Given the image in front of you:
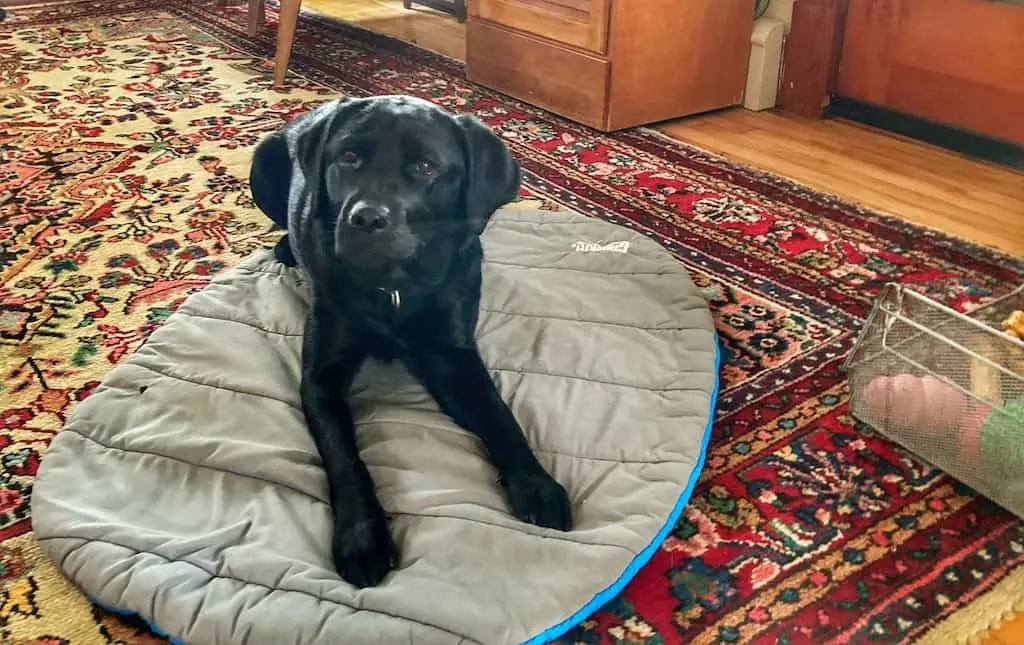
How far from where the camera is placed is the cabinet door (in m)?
2.67

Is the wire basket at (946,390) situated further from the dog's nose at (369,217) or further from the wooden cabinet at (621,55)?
the wooden cabinet at (621,55)

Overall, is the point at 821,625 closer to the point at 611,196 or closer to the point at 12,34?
the point at 611,196

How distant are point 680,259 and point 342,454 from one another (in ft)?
3.38

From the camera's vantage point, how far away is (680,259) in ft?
6.58

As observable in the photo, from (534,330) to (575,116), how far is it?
4.56ft

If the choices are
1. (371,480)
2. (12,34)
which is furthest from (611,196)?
(12,34)

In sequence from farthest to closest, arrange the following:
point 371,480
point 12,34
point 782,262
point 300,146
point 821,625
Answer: point 12,34 < point 782,262 < point 300,146 < point 371,480 < point 821,625

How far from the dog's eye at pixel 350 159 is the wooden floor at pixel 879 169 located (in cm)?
150

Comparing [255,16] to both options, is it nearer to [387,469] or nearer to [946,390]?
[387,469]

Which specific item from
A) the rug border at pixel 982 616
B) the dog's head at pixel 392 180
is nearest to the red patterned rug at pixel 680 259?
the rug border at pixel 982 616

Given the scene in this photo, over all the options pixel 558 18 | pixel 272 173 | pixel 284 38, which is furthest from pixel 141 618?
pixel 284 38

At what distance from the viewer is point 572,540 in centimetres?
114

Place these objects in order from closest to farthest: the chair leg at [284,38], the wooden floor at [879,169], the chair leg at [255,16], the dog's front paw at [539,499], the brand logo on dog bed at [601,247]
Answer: the dog's front paw at [539,499], the brand logo on dog bed at [601,247], the wooden floor at [879,169], the chair leg at [284,38], the chair leg at [255,16]

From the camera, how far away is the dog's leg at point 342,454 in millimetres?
1095
